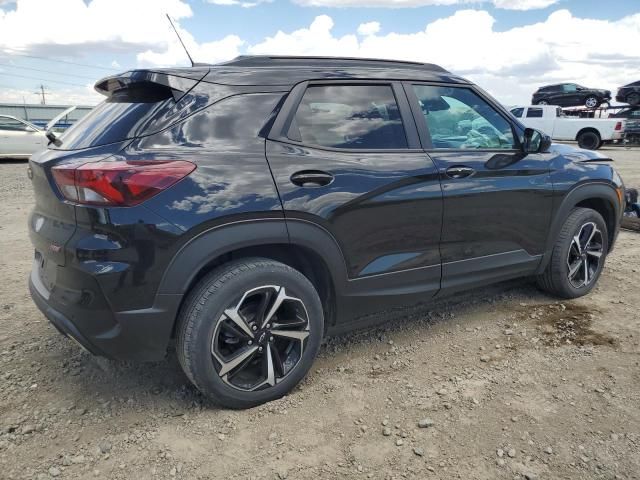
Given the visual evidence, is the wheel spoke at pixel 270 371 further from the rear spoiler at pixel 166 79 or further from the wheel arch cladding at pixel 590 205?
the wheel arch cladding at pixel 590 205

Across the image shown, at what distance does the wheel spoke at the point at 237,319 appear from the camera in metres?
2.50

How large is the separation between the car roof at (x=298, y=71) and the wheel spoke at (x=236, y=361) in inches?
54.0

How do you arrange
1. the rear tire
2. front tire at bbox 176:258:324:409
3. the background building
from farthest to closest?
the background building
the rear tire
front tire at bbox 176:258:324:409

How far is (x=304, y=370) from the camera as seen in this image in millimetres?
2838

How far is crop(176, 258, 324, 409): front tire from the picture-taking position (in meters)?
2.46

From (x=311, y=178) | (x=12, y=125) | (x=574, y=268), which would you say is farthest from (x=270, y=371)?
(x=12, y=125)

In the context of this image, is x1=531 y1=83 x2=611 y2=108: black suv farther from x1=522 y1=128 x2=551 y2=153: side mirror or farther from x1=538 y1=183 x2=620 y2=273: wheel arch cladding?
x1=522 y1=128 x2=551 y2=153: side mirror

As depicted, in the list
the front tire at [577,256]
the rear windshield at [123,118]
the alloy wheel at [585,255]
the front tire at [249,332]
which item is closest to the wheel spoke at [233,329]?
the front tire at [249,332]

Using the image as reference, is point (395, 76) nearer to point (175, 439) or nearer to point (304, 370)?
point (304, 370)

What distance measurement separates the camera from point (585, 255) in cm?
416

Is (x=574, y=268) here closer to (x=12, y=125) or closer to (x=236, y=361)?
(x=236, y=361)

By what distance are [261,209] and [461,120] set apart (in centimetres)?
167

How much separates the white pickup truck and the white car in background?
15.7m

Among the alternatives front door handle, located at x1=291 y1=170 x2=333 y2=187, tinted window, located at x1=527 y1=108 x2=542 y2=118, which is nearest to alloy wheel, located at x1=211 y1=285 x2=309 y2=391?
front door handle, located at x1=291 y1=170 x2=333 y2=187
